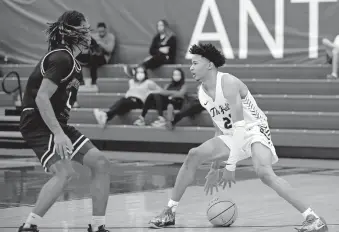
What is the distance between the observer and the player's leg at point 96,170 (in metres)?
6.77

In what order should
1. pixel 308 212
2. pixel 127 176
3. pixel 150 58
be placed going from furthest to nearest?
pixel 150 58, pixel 127 176, pixel 308 212

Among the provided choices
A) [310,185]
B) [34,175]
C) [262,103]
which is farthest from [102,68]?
[310,185]

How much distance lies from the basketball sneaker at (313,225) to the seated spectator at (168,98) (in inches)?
390

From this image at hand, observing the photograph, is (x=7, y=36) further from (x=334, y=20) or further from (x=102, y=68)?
(x=334, y=20)

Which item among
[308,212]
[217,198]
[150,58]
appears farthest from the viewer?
[150,58]

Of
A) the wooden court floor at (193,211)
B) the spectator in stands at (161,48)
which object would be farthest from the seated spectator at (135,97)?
the wooden court floor at (193,211)

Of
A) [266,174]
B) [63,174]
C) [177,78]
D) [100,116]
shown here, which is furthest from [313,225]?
[100,116]

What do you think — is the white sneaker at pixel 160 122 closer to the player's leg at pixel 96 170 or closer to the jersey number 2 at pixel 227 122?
the jersey number 2 at pixel 227 122

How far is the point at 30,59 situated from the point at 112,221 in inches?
580

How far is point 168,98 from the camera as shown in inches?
669

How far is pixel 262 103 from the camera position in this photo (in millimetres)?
16938

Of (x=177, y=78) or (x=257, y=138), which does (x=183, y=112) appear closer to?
(x=177, y=78)

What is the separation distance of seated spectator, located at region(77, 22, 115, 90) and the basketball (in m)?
11.9

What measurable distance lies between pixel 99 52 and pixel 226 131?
40.2 ft
